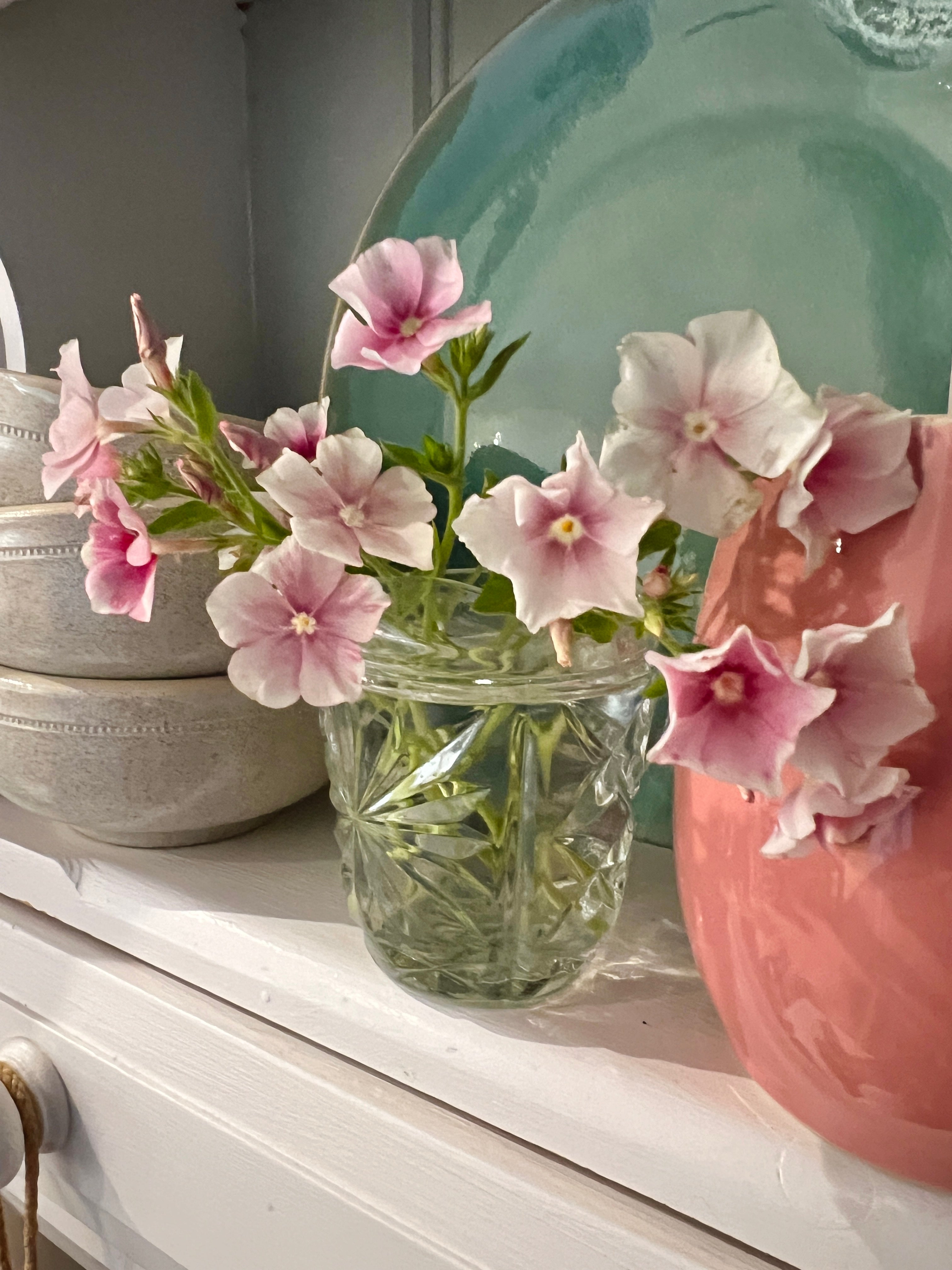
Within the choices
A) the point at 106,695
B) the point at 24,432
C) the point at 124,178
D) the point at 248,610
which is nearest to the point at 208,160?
the point at 124,178

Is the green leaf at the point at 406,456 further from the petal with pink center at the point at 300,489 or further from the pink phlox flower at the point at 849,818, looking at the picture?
the pink phlox flower at the point at 849,818

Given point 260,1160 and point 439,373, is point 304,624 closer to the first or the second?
point 439,373

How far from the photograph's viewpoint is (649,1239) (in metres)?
0.27

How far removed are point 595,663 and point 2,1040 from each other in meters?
0.38

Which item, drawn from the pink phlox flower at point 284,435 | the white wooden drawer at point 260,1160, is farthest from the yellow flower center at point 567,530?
the white wooden drawer at point 260,1160

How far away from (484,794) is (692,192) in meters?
0.25

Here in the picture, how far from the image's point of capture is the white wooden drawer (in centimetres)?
30

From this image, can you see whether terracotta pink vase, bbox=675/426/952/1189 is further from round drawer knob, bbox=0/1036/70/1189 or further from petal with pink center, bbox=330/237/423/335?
round drawer knob, bbox=0/1036/70/1189

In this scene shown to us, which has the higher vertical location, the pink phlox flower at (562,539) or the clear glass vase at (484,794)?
the pink phlox flower at (562,539)

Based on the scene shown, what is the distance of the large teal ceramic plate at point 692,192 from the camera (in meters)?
0.34

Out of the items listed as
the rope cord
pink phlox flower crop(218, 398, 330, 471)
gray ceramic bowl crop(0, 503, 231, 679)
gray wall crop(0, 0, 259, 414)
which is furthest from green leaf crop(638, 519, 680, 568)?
gray wall crop(0, 0, 259, 414)

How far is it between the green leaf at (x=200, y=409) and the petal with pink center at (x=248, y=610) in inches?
2.1

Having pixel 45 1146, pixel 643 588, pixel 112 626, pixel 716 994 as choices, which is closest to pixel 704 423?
pixel 643 588

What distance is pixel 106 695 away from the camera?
40cm
